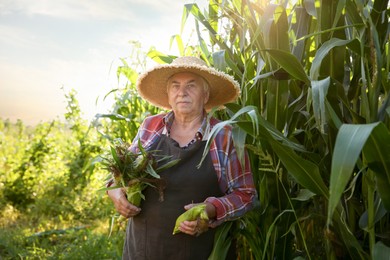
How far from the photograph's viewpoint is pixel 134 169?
5.78 ft

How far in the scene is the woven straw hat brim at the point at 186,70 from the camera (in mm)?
1879

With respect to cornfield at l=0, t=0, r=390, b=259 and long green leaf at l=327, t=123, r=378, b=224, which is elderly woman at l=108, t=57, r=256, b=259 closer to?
cornfield at l=0, t=0, r=390, b=259

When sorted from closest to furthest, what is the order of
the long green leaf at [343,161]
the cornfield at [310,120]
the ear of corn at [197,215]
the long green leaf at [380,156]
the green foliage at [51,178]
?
the long green leaf at [343,161]
the long green leaf at [380,156]
the cornfield at [310,120]
the ear of corn at [197,215]
the green foliage at [51,178]

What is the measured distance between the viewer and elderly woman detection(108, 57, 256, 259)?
5.74ft

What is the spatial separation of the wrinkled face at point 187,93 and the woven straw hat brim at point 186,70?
0.03m

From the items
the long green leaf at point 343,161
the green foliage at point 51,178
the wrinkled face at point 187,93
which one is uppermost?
the wrinkled face at point 187,93

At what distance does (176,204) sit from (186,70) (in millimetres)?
479

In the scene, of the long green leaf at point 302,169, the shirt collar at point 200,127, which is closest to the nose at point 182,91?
the shirt collar at point 200,127

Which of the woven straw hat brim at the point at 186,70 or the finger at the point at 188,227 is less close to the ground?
the woven straw hat brim at the point at 186,70

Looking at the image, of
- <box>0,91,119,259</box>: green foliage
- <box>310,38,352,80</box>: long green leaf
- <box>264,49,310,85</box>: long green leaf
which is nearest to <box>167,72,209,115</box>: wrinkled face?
<box>264,49,310,85</box>: long green leaf

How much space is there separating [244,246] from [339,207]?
0.62 meters

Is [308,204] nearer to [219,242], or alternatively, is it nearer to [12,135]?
[219,242]

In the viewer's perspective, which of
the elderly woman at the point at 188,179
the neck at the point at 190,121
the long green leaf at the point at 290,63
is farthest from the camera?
the neck at the point at 190,121

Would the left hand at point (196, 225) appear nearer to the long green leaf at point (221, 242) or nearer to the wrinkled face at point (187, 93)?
the long green leaf at point (221, 242)
